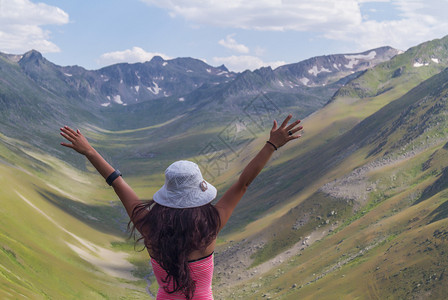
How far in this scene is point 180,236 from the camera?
21.4ft

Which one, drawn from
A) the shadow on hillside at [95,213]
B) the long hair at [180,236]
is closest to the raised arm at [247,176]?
the long hair at [180,236]

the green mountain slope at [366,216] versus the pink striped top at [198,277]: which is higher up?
the pink striped top at [198,277]

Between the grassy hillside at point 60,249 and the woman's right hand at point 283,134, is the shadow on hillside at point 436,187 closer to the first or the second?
the grassy hillside at point 60,249

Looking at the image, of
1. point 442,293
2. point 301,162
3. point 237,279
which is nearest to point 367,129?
point 301,162

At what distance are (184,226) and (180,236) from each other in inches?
6.7

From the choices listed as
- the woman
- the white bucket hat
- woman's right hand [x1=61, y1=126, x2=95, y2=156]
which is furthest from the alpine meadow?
the white bucket hat

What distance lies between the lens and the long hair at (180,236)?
6516 mm

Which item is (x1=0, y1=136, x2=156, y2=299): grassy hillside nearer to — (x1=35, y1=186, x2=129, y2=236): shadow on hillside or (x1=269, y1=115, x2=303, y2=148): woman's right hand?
(x1=35, y1=186, x2=129, y2=236): shadow on hillside

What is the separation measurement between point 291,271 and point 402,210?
17.0 m

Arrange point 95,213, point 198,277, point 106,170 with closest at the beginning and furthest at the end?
point 198,277
point 106,170
point 95,213

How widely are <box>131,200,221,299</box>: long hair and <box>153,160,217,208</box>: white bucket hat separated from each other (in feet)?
0.36

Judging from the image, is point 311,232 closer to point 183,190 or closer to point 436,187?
point 436,187

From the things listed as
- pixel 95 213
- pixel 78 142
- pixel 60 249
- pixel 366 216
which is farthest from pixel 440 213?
pixel 95 213

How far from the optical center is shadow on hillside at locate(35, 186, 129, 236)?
10419cm
